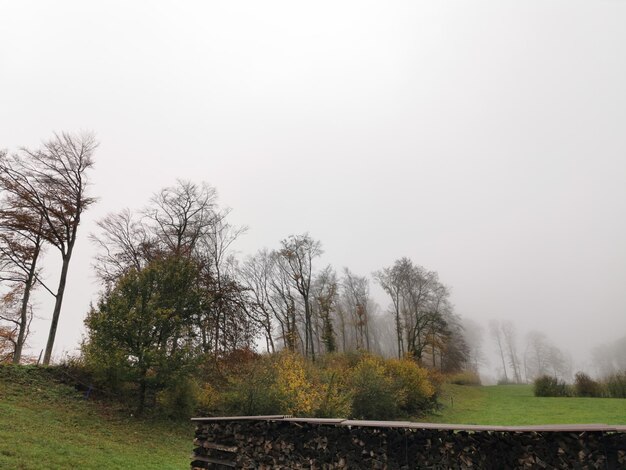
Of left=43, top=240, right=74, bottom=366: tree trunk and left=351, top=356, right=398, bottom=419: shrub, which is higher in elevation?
left=43, top=240, right=74, bottom=366: tree trunk

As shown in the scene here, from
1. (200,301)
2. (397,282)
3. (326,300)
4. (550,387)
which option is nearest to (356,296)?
(397,282)

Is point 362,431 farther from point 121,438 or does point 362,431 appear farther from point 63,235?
point 63,235

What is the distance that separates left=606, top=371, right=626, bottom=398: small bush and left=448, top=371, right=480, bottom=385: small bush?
14813 mm

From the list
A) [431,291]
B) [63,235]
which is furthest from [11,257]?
[431,291]

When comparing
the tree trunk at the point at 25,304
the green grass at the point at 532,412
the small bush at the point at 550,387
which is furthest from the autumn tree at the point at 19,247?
the small bush at the point at 550,387

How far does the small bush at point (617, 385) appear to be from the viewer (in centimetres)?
2888

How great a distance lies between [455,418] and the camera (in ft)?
74.2

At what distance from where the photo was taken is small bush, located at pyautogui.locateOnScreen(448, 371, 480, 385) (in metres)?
42.3

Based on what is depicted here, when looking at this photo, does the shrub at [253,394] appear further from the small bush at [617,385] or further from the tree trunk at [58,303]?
the small bush at [617,385]

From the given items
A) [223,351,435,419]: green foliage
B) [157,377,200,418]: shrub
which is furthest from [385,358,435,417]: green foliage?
[157,377,200,418]: shrub

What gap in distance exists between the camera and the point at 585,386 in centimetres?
3066

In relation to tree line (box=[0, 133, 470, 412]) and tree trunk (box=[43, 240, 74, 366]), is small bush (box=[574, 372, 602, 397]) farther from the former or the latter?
tree trunk (box=[43, 240, 74, 366])

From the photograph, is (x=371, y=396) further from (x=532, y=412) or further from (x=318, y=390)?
(x=532, y=412)

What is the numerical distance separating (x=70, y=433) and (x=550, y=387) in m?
35.2
